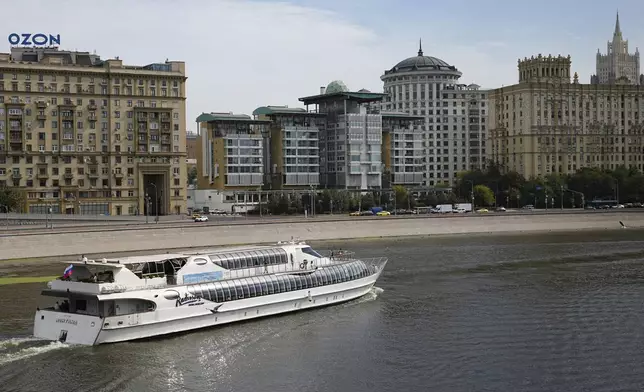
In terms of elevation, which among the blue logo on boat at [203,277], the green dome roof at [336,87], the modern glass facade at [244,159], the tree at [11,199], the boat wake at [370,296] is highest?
the green dome roof at [336,87]

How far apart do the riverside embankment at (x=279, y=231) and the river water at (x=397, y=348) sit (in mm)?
24668

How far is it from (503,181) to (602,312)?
140 meters

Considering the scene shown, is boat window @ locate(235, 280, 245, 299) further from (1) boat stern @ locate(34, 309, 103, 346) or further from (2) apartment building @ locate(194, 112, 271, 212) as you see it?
(2) apartment building @ locate(194, 112, 271, 212)

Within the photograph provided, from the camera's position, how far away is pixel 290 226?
117 m

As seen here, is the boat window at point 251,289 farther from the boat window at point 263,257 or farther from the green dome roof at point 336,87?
the green dome roof at point 336,87

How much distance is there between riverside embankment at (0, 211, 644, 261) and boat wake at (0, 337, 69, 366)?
4629 centimetres

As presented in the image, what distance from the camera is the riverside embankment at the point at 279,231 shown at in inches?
3799

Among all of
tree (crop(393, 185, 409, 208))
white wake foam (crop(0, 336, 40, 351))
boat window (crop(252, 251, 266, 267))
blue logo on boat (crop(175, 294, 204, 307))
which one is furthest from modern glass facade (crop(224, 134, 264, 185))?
white wake foam (crop(0, 336, 40, 351))

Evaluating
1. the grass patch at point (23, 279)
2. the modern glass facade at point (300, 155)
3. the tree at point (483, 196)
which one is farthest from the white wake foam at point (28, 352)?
the tree at point (483, 196)

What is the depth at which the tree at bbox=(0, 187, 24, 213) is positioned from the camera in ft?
432

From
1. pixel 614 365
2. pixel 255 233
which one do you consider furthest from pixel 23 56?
pixel 614 365

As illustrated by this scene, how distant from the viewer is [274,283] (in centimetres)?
5772

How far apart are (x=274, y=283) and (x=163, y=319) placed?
926 cm

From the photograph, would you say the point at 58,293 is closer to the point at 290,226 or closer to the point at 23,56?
the point at 290,226
